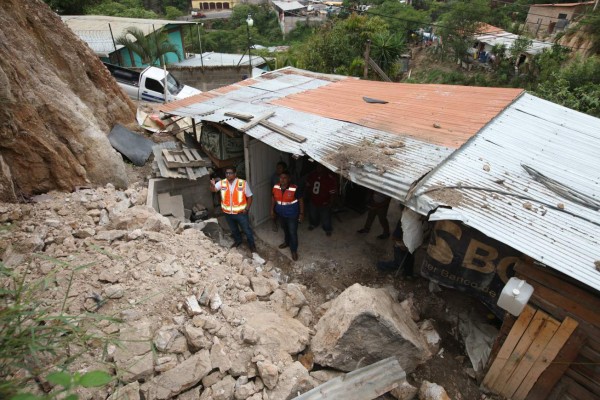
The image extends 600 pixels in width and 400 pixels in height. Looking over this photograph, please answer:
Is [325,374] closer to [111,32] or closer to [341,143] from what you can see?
[341,143]

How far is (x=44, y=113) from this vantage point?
18.6 feet

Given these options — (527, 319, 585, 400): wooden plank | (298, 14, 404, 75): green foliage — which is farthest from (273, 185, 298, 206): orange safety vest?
(298, 14, 404, 75): green foliage

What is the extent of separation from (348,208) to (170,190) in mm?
3942

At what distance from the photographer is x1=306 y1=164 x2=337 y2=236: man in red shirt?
21.2 feet

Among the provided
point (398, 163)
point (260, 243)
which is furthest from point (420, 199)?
point (260, 243)

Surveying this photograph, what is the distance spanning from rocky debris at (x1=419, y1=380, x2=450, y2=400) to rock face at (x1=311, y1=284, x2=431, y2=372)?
0.28 meters

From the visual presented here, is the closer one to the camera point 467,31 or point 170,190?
point 170,190

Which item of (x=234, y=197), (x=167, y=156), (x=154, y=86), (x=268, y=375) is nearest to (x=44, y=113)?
(x=167, y=156)

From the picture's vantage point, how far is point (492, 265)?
3.80m

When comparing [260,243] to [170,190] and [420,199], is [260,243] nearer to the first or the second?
[170,190]

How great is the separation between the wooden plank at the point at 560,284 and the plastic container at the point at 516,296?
0.48 feet

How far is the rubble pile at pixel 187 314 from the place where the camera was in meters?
3.11

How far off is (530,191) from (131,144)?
7.50m

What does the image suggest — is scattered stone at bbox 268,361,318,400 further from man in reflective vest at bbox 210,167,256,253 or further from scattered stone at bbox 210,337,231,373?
man in reflective vest at bbox 210,167,256,253
